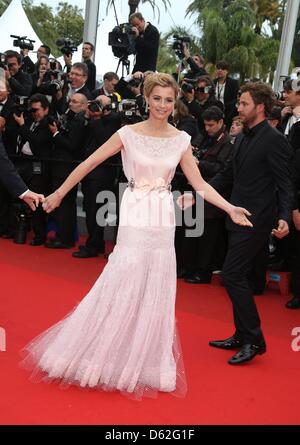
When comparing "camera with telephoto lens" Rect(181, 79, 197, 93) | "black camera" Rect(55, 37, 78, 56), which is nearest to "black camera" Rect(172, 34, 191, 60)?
"camera with telephoto lens" Rect(181, 79, 197, 93)

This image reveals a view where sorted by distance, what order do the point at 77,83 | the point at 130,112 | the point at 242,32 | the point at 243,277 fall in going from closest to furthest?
the point at 243,277 < the point at 130,112 < the point at 77,83 < the point at 242,32

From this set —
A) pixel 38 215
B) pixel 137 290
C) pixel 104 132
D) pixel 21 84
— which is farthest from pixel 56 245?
pixel 137 290

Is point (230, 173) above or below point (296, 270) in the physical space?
above

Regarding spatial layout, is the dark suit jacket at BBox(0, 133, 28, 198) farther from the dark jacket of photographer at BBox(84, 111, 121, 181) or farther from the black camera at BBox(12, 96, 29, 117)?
the black camera at BBox(12, 96, 29, 117)

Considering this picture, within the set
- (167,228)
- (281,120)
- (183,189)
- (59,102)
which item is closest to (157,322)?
(167,228)

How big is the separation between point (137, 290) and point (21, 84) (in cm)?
553

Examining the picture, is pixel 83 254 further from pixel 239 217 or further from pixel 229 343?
pixel 239 217

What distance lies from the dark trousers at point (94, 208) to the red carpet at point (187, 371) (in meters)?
0.76

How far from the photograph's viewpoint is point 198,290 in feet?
20.0

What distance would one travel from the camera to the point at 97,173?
7.09m

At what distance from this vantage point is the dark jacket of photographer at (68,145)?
283 inches

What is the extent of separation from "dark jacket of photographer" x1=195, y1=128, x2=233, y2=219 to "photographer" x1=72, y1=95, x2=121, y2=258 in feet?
3.83
